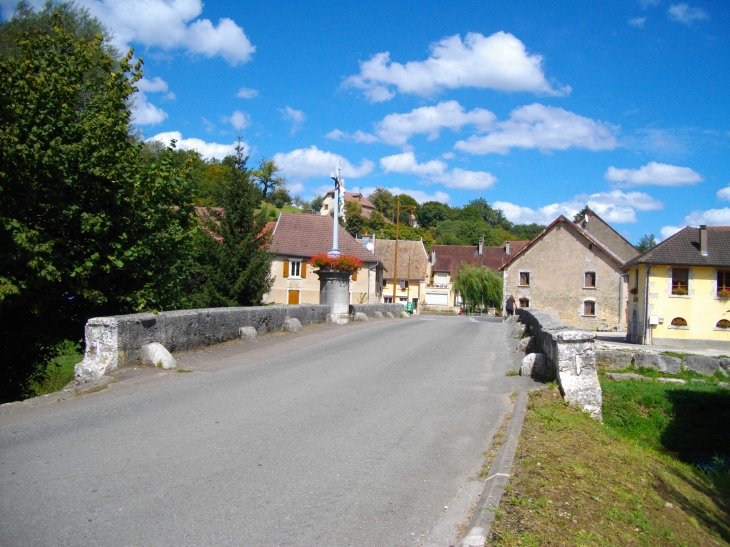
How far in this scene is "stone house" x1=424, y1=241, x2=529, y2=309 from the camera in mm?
75062

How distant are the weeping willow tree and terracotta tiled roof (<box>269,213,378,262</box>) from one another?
1673 cm

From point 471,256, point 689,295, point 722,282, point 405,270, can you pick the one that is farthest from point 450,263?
point 722,282

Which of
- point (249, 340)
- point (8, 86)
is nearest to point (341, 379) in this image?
point (249, 340)

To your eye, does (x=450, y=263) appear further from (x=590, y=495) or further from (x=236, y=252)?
(x=590, y=495)

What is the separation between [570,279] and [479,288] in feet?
51.8

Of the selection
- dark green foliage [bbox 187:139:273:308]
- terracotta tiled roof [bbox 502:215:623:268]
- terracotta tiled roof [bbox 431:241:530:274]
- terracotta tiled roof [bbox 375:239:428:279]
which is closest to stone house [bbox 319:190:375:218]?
terracotta tiled roof [bbox 431:241:530:274]

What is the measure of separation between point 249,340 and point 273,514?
9104mm

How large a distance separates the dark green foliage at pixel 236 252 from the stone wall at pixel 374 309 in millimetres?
3443

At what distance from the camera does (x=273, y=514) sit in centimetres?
415

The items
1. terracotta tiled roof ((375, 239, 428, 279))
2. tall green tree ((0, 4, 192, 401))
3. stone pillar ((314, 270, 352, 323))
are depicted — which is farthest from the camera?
terracotta tiled roof ((375, 239, 428, 279))

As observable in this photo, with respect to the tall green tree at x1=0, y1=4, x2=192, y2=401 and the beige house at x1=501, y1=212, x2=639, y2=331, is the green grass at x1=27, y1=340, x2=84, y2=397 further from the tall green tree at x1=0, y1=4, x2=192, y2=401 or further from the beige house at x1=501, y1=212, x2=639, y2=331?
the beige house at x1=501, y1=212, x2=639, y2=331

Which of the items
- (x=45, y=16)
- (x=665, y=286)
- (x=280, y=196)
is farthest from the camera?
(x=280, y=196)

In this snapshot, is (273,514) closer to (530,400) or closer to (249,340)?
(530,400)

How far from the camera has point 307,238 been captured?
1948 inches
